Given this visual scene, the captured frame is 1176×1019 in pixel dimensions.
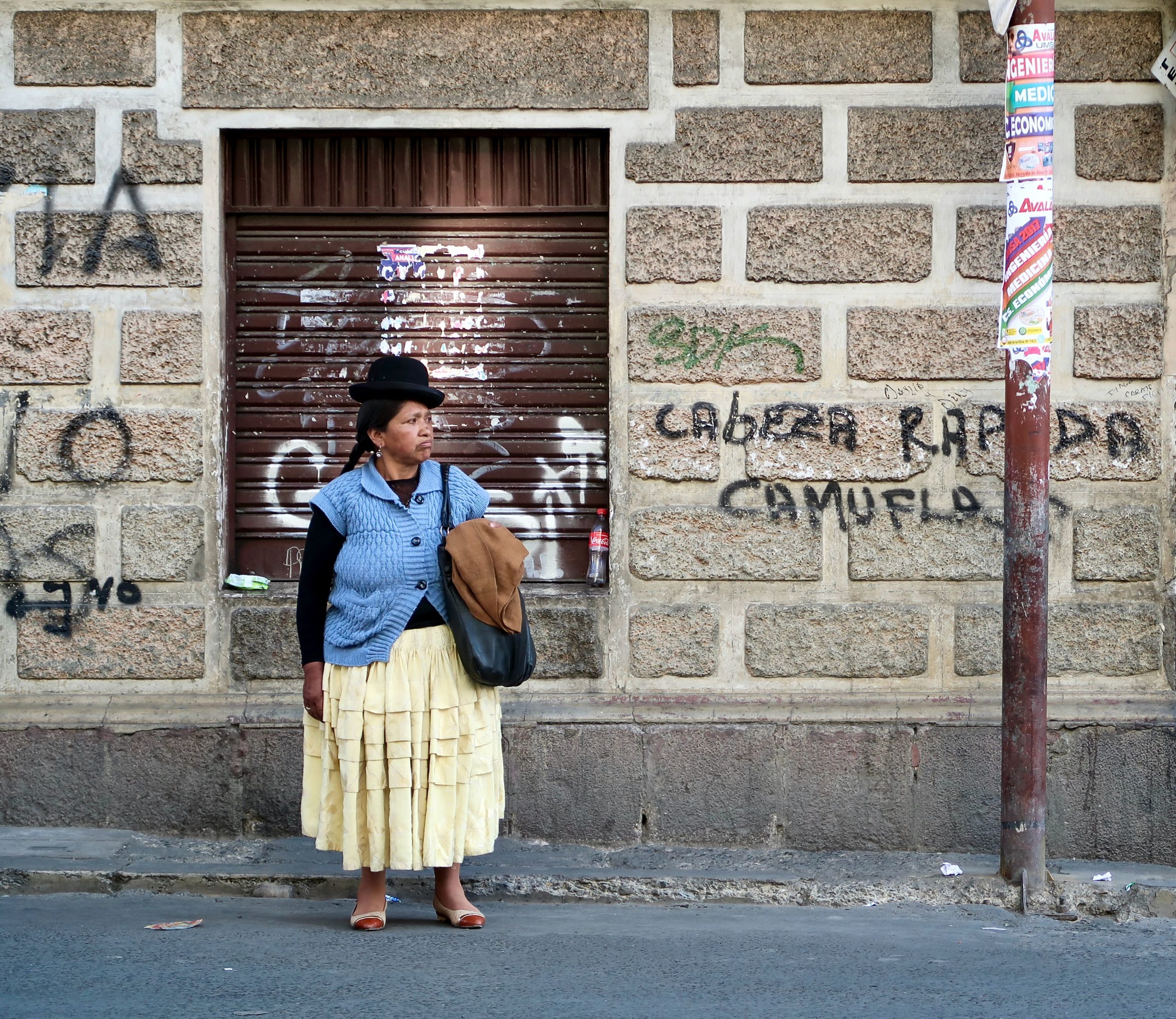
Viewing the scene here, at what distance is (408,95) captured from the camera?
6277 millimetres

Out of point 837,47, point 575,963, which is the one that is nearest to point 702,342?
point 837,47

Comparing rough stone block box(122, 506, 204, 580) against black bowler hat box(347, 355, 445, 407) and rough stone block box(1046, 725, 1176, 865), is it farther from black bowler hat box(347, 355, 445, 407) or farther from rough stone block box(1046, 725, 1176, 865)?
rough stone block box(1046, 725, 1176, 865)

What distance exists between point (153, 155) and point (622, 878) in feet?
12.0

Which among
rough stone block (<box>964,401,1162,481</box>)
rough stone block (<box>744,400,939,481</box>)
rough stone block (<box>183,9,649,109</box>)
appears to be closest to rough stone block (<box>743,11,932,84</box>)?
rough stone block (<box>183,9,649,109</box>)

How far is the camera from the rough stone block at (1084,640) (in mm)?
6219

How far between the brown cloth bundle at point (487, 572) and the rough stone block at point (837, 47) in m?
2.58

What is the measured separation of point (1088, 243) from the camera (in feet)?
20.3

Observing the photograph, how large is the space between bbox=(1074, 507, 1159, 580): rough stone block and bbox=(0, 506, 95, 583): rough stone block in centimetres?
428

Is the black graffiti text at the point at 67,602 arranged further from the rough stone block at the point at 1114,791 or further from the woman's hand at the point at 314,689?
the rough stone block at the point at 1114,791

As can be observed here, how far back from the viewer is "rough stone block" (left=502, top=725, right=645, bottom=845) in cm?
613

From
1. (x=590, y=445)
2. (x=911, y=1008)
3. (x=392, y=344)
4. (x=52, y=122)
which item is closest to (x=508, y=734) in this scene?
(x=590, y=445)

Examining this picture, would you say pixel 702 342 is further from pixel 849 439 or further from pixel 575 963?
pixel 575 963

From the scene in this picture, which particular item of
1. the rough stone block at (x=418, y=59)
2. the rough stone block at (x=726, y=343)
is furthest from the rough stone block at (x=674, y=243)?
the rough stone block at (x=418, y=59)

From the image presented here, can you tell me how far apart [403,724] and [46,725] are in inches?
85.6
